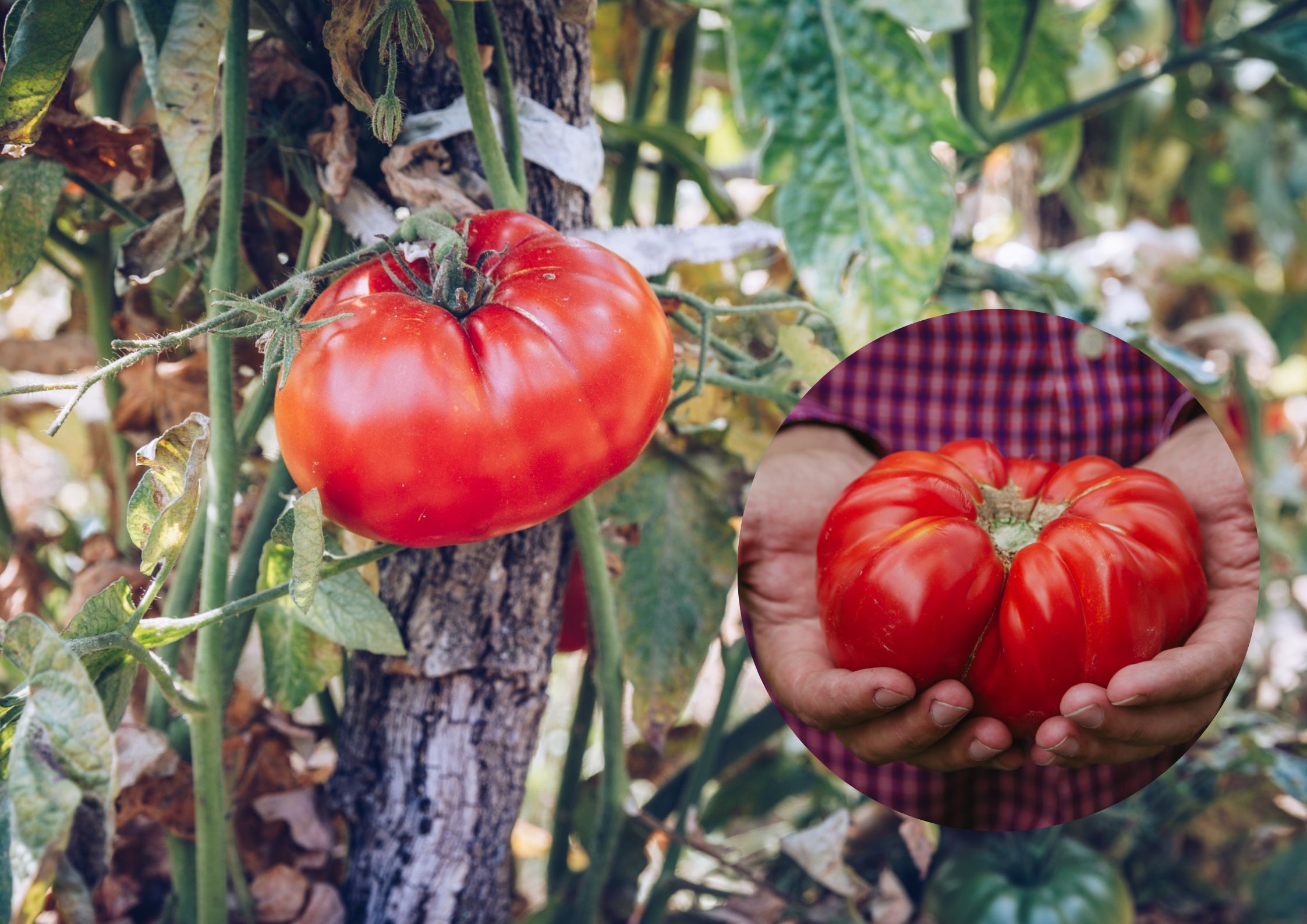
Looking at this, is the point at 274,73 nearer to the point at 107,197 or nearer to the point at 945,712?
the point at 107,197

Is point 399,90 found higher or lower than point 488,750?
higher

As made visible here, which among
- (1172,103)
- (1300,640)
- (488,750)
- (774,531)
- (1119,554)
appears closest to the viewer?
(1119,554)

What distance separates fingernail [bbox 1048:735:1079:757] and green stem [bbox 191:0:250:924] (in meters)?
0.50

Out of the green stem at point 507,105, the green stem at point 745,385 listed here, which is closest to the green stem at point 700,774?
the green stem at point 745,385

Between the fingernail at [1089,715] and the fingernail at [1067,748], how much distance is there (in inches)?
0.6

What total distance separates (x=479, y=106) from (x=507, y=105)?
0.14 feet

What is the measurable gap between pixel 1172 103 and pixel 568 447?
1.68 meters

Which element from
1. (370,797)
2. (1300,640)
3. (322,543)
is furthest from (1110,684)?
(1300,640)

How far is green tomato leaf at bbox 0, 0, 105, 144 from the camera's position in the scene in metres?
0.53

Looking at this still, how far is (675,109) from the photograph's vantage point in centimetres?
99

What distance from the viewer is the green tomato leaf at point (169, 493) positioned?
47 cm

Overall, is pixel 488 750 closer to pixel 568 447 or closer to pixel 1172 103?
pixel 568 447

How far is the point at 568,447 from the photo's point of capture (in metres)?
0.47

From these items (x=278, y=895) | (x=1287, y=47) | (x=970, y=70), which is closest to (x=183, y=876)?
(x=278, y=895)
